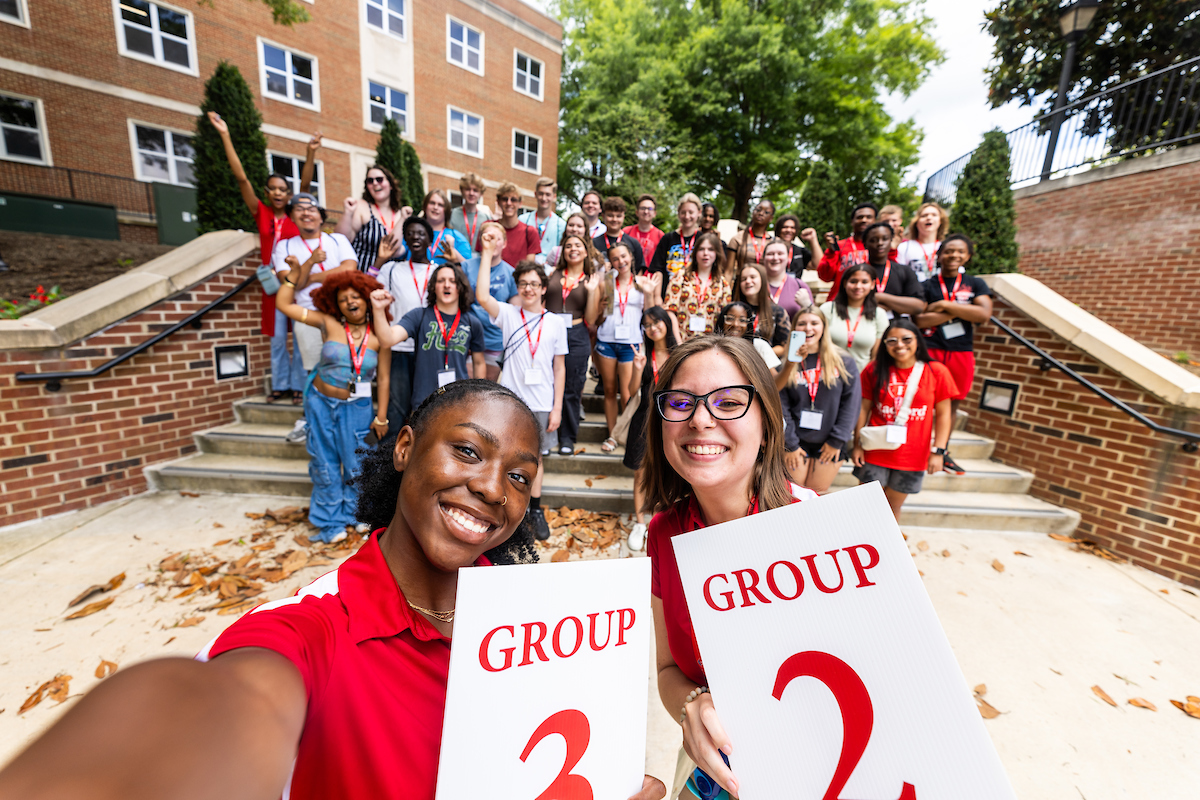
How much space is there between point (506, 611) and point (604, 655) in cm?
23

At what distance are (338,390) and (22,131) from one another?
1742 cm

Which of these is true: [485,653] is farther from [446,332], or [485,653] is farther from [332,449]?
[332,449]

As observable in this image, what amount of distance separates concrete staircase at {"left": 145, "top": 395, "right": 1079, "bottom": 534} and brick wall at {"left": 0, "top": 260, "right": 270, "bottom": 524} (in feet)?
0.81

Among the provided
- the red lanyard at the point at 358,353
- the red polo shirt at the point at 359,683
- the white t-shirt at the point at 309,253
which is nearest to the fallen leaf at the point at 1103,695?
the red polo shirt at the point at 359,683

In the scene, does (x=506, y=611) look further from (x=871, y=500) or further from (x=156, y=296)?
(x=156, y=296)

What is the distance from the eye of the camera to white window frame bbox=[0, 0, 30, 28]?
11648mm

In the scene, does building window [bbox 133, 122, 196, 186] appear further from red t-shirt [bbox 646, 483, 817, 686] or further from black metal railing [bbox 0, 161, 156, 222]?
red t-shirt [bbox 646, 483, 817, 686]

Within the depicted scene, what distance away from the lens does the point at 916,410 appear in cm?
354

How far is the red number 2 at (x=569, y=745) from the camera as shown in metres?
0.89

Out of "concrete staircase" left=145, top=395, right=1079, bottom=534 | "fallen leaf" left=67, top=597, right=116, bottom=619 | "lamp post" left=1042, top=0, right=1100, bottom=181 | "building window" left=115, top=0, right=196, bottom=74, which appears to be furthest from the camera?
"building window" left=115, top=0, right=196, bottom=74

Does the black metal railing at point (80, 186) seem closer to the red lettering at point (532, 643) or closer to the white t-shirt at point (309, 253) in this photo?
the white t-shirt at point (309, 253)

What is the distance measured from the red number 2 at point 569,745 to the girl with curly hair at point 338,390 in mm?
3260

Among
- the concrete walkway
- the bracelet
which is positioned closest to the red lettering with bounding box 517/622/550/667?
the bracelet

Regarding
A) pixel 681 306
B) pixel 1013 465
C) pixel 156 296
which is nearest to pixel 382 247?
pixel 156 296
